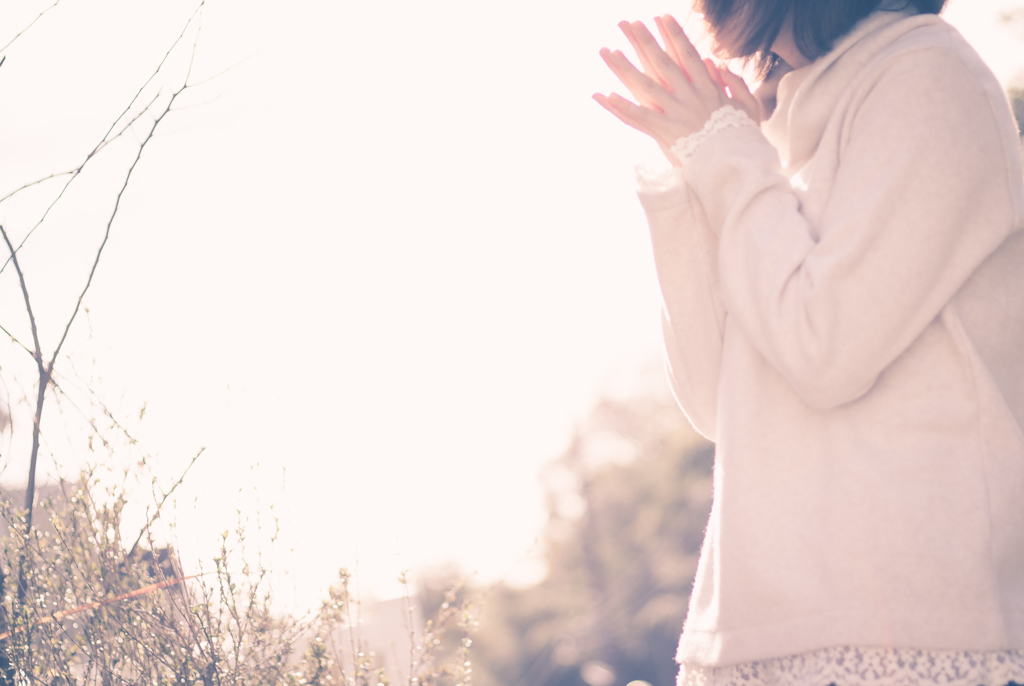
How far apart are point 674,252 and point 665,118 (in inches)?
7.3

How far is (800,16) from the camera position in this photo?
952mm

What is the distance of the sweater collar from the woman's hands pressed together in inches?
3.4

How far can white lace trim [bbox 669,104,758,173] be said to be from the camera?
98 centimetres

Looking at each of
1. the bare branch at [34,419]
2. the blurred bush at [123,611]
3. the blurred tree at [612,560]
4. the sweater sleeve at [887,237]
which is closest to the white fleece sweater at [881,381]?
the sweater sleeve at [887,237]

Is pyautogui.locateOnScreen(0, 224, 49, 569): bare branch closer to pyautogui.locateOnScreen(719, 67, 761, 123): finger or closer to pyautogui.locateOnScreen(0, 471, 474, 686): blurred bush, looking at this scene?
pyautogui.locateOnScreen(0, 471, 474, 686): blurred bush

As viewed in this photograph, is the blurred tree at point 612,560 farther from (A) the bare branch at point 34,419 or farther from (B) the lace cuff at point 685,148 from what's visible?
(B) the lace cuff at point 685,148

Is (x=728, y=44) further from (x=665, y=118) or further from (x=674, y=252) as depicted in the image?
(x=674, y=252)

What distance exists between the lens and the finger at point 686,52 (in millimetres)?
1033

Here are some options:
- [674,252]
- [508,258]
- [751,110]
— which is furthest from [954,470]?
[508,258]

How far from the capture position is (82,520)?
69.1 inches

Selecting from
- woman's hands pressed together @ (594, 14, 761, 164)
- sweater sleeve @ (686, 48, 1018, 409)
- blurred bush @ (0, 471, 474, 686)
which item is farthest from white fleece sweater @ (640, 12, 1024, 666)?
blurred bush @ (0, 471, 474, 686)

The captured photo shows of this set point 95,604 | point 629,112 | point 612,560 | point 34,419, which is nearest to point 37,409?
point 34,419

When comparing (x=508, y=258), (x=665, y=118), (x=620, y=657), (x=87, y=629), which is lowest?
(x=620, y=657)

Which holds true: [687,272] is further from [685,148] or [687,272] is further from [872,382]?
[872,382]
